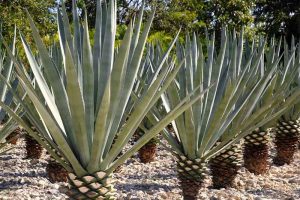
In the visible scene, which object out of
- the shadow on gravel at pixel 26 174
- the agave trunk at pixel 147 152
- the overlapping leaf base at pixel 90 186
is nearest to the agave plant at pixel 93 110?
the overlapping leaf base at pixel 90 186

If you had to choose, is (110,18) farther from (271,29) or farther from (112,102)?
(271,29)

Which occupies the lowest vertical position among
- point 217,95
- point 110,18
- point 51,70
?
point 217,95

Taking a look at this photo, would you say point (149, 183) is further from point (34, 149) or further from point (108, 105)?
point (108, 105)

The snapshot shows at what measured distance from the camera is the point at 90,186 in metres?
2.34

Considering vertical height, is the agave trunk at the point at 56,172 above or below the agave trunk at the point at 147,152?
above

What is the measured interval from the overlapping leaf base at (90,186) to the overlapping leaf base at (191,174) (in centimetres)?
101

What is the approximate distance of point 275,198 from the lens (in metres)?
3.84

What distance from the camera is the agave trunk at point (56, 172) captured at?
4051 millimetres

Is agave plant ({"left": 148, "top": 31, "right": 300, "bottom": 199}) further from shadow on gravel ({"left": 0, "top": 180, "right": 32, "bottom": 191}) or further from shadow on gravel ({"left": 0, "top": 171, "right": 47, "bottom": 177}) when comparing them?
shadow on gravel ({"left": 0, "top": 171, "right": 47, "bottom": 177})

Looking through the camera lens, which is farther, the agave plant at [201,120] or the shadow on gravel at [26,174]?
the shadow on gravel at [26,174]

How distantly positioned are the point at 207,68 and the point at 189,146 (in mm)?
693

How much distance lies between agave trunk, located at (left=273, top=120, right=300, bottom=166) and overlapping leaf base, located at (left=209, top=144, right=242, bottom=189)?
4.50 ft

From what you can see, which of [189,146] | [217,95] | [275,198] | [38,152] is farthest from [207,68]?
[38,152]

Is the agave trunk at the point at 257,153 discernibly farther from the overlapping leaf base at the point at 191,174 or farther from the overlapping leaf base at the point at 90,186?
the overlapping leaf base at the point at 90,186
